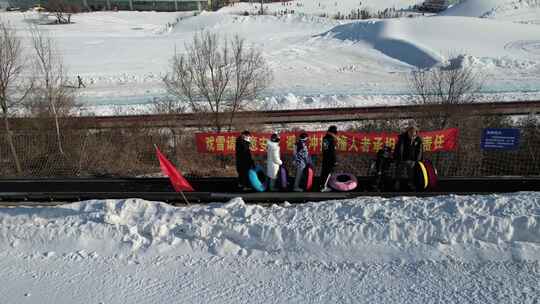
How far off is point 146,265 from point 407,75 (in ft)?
75.4

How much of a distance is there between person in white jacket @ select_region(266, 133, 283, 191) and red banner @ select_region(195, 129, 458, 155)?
2435 mm

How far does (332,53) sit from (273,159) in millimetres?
25827

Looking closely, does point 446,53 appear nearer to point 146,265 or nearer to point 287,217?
point 287,217

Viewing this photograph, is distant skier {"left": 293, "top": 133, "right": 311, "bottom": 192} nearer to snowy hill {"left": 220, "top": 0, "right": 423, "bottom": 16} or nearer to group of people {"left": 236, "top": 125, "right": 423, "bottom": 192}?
group of people {"left": 236, "top": 125, "right": 423, "bottom": 192}

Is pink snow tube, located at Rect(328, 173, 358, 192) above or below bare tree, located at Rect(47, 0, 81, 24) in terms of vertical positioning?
below

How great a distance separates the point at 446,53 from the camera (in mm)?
29562

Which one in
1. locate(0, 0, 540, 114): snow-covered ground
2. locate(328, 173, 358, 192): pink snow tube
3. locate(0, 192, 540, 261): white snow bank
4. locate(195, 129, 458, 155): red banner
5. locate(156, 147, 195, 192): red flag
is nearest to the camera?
locate(0, 192, 540, 261): white snow bank

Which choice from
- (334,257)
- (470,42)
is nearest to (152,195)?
(334,257)

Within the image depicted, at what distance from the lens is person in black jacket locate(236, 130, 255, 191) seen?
9.26 metres

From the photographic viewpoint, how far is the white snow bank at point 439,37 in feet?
97.5

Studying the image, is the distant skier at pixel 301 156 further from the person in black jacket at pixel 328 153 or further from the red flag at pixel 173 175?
the red flag at pixel 173 175

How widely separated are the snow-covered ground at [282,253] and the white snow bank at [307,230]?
0.06 ft

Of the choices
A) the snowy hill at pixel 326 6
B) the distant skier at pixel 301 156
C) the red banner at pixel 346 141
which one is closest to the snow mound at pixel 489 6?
the snowy hill at pixel 326 6

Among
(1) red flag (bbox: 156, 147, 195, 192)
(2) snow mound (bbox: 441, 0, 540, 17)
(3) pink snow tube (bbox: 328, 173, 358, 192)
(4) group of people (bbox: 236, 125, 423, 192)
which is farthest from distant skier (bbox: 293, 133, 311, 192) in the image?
(2) snow mound (bbox: 441, 0, 540, 17)
